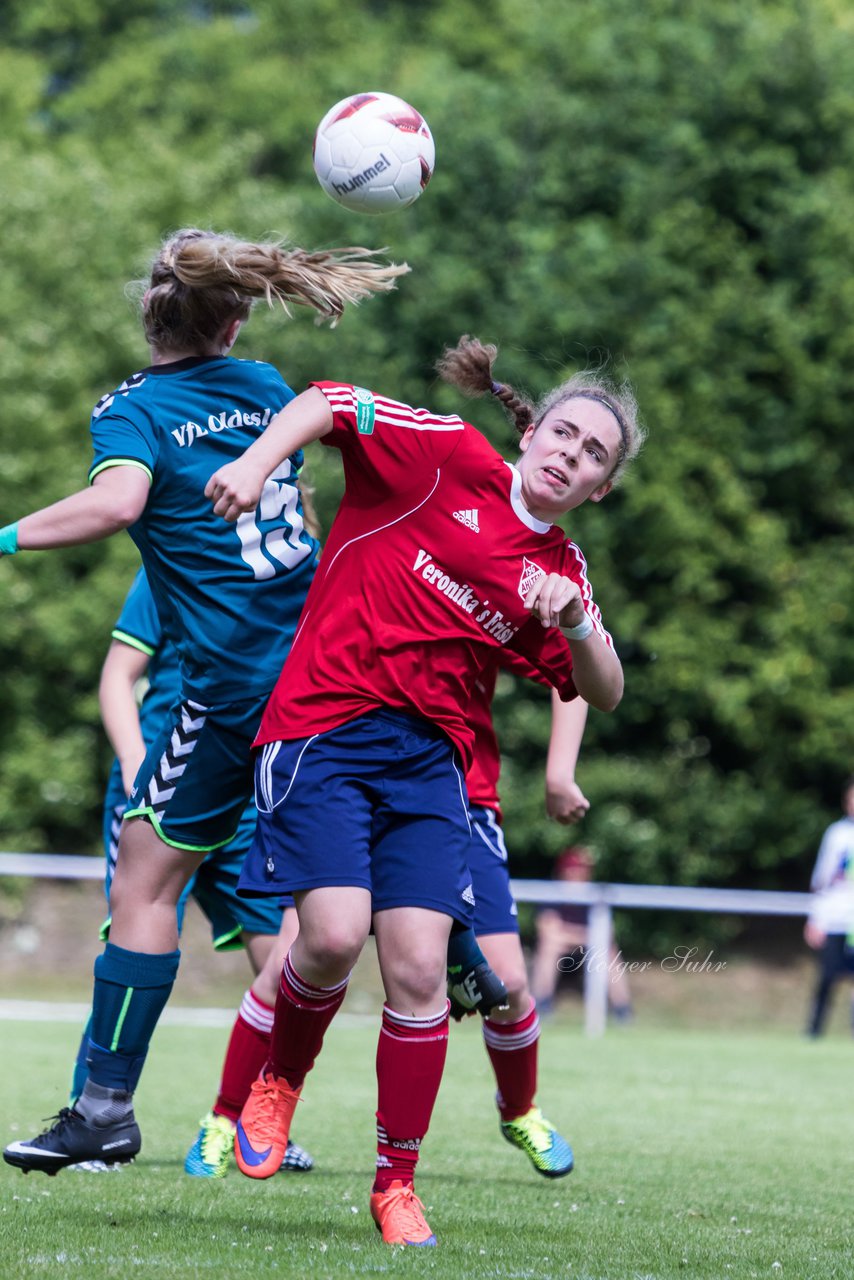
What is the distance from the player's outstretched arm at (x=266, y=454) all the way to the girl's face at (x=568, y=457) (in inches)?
23.9

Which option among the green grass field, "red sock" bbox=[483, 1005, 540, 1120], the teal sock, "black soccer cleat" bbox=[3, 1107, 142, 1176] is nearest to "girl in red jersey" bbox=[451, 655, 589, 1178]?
"red sock" bbox=[483, 1005, 540, 1120]

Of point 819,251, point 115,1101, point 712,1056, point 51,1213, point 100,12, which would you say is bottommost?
point 712,1056

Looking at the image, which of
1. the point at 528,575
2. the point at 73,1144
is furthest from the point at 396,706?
the point at 73,1144

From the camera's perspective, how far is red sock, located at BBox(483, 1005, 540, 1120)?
17.0 ft

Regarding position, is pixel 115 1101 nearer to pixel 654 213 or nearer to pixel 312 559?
pixel 312 559

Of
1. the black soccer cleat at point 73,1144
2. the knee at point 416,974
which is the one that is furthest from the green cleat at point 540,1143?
the black soccer cleat at point 73,1144

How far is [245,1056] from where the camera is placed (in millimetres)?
4996

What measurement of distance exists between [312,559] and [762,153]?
1718 centimetres

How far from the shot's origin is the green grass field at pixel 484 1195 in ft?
11.3

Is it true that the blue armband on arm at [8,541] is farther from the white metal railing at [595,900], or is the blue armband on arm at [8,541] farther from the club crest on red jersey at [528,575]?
the white metal railing at [595,900]

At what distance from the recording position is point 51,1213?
3.94 meters

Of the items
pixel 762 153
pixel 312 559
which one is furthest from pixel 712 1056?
pixel 762 153

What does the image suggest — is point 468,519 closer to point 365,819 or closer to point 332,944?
point 365,819

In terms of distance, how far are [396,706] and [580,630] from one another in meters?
0.48
